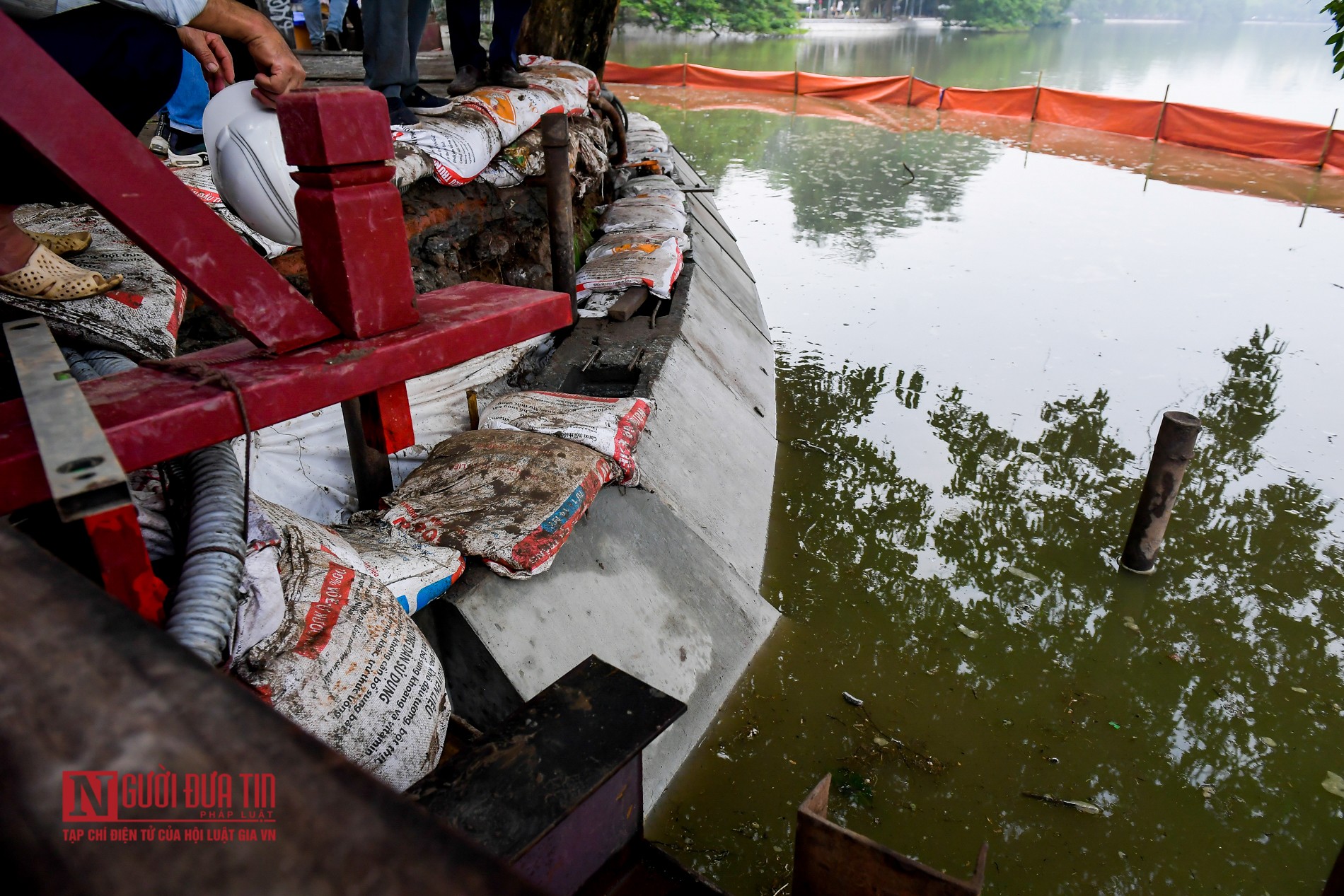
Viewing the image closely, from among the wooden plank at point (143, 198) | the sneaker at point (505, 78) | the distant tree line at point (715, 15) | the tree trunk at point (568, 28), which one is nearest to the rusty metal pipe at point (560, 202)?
the sneaker at point (505, 78)

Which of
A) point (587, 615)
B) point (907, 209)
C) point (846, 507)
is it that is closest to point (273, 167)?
point (587, 615)

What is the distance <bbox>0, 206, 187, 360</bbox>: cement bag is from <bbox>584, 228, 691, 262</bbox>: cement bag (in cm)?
306

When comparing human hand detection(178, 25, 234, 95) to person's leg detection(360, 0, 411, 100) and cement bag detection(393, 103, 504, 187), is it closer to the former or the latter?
cement bag detection(393, 103, 504, 187)

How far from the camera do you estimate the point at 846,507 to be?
14.6ft

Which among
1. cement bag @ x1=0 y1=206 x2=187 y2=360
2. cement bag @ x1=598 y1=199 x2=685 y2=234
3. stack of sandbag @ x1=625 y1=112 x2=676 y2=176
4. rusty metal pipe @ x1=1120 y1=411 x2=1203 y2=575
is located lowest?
rusty metal pipe @ x1=1120 y1=411 x2=1203 y2=575

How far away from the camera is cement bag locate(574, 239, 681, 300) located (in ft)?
16.3

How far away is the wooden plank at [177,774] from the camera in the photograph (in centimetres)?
44

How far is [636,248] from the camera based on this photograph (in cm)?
543

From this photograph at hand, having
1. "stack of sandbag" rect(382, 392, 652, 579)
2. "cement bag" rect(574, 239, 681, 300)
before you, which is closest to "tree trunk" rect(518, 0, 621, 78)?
"cement bag" rect(574, 239, 681, 300)

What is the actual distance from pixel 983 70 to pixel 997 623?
89.3 feet

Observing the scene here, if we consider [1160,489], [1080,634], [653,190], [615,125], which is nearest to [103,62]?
[1080,634]

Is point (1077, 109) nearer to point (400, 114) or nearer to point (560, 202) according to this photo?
point (560, 202)

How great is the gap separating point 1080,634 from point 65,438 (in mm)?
3715

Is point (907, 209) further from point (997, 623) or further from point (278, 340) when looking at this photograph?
point (278, 340)
